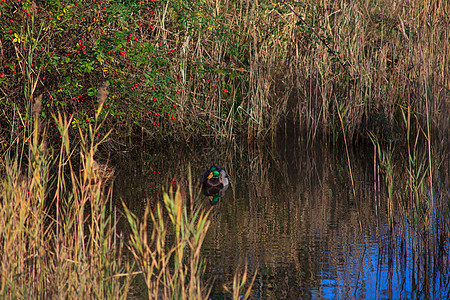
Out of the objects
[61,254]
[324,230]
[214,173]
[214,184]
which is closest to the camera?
[61,254]

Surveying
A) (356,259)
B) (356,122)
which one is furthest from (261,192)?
(356,122)

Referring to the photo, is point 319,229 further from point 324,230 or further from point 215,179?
point 215,179

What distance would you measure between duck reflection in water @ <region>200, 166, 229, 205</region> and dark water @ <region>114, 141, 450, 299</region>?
9 cm

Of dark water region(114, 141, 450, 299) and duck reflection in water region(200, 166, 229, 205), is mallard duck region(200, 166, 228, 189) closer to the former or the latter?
duck reflection in water region(200, 166, 229, 205)

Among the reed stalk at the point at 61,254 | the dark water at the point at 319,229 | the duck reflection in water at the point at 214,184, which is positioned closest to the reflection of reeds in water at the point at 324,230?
the dark water at the point at 319,229

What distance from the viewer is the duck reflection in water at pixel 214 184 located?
5723mm

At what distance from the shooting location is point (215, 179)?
607cm

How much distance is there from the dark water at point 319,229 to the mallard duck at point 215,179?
0.41ft

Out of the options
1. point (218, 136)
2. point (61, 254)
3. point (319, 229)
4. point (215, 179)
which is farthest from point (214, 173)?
point (61, 254)

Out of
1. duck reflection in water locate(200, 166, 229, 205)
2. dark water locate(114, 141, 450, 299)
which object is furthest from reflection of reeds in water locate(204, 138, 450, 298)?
duck reflection in water locate(200, 166, 229, 205)

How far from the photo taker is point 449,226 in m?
Result: 3.75

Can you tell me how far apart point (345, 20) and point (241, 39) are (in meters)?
1.57

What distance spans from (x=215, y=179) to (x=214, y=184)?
0.25 feet

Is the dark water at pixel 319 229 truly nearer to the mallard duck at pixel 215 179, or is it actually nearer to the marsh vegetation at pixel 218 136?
the marsh vegetation at pixel 218 136
